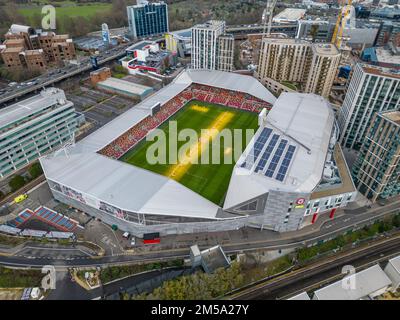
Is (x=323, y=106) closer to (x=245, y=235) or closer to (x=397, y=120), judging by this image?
(x=397, y=120)

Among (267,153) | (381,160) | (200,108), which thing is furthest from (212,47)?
(381,160)

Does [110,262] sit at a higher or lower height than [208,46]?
lower

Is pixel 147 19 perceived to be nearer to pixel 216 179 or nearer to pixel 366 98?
pixel 216 179

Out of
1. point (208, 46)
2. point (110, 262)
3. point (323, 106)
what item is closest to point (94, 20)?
point (208, 46)

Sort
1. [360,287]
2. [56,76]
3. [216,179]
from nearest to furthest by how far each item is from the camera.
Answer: [360,287]
[216,179]
[56,76]

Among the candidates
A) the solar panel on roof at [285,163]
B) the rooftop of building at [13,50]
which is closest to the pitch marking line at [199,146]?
the solar panel on roof at [285,163]
